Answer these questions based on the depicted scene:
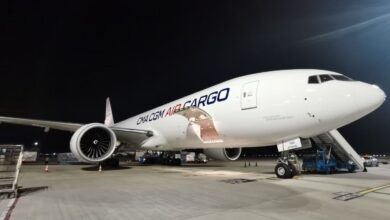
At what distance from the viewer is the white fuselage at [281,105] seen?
344 inches

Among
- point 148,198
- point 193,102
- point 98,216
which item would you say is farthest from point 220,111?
point 98,216

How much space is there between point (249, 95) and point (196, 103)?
333 centimetres

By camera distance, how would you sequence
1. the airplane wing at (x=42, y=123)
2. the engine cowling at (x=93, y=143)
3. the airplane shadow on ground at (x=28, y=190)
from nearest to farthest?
the airplane shadow on ground at (x=28, y=190) → the engine cowling at (x=93, y=143) → the airplane wing at (x=42, y=123)

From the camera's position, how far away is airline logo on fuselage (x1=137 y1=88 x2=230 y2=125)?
38.8 feet

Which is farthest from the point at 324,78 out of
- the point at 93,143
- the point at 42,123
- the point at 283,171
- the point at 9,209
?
the point at 42,123

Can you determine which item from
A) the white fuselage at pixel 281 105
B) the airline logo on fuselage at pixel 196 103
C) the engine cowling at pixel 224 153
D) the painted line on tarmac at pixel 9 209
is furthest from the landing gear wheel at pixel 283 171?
the painted line on tarmac at pixel 9 209

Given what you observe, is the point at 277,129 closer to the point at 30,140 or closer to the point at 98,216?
the point at 98,216

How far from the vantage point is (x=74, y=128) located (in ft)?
53.8

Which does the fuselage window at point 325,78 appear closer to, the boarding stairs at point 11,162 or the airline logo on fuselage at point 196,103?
the airline logo on fuselage at point 196,103

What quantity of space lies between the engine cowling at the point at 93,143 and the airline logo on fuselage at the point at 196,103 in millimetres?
3052

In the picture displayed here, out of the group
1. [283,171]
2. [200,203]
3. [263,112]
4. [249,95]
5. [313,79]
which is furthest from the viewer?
[249,95]

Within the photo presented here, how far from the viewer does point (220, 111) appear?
11.5 meters

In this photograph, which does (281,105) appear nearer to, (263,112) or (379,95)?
(263,112)

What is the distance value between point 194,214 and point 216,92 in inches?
313
